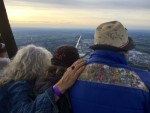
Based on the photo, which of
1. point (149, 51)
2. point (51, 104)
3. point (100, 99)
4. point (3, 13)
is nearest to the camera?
point (100, 99)

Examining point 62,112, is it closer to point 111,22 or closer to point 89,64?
point 89,64

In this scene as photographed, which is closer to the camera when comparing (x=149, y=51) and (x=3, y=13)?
(x=3, y=13)

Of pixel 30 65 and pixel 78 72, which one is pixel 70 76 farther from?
pixel 30 65

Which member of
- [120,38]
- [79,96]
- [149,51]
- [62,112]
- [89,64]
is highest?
[120,38]

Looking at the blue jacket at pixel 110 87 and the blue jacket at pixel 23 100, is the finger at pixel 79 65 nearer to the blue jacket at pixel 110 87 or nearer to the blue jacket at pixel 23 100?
the blue jacket at pixel 110 87

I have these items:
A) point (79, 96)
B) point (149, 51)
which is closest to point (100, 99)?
point (79, 96)

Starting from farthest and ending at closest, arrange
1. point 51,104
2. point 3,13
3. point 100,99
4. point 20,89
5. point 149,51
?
point 149,51
point 3,13
point 20,89
point 51,104
point 100,99

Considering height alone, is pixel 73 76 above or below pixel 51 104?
above
